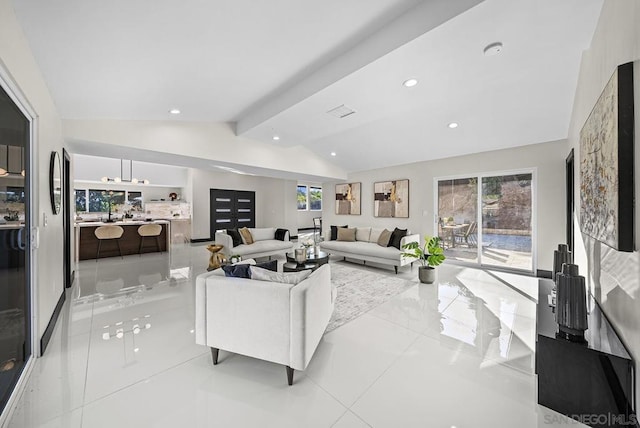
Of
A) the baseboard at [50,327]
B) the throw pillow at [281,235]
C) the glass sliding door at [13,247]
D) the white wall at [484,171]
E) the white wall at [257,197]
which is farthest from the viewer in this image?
the white wall at [257,197]

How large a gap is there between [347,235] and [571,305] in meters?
4.91

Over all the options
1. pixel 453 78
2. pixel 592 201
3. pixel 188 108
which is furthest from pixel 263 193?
pixel 592 201

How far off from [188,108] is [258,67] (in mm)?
1595

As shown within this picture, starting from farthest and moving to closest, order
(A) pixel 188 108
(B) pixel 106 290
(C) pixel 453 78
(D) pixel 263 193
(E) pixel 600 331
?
(D) pixel 263 193 → (B) pixel 106 290 → (A) pixel 188 108 → (C) pixel 453 78 → (E) pixel 600 331

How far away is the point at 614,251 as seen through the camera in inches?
60.7

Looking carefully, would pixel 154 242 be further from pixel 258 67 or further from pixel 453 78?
pixel 453 78

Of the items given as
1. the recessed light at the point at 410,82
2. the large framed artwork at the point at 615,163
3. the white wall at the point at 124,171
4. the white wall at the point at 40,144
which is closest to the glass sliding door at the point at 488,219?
the recessed light at the point at 410,82

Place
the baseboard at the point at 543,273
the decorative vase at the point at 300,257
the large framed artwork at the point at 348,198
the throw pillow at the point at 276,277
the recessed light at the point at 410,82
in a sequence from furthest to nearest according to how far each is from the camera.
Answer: the large framed artwork at the point at 348,198 < the baseboard at the point at 543,273 < the decorative vase at the point at 300,257 < the recessed light at the point at 410,82 < the throw pillow at the point at 276,277

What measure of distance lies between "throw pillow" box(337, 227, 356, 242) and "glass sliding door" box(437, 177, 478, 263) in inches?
78.5

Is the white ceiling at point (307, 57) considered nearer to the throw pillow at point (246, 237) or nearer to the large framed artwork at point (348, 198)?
the throw pillow at point (246, 237)

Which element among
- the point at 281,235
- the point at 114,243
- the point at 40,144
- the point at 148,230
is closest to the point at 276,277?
the point at 40,144

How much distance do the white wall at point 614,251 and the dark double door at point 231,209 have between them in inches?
367

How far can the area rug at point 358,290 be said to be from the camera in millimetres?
3140

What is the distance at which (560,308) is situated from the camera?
1590mm
